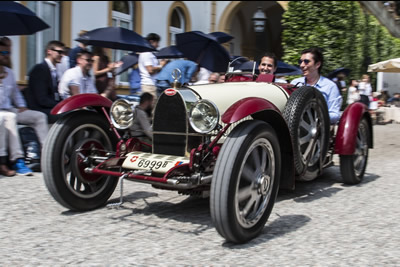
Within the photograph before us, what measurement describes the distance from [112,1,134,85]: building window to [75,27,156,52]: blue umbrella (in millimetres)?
5366

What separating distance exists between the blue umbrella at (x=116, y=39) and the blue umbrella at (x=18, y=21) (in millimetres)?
817

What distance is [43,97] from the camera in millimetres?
6941

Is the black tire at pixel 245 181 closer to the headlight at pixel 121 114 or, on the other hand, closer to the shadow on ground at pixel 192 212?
the shadow on ground at pixel 192 212

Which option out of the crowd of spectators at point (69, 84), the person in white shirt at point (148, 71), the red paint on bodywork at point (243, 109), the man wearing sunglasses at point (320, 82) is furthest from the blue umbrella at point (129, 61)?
the red paint on bodywork at point (243, 109)

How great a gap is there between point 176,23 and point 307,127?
12.6 meters

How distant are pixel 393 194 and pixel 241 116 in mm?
2712

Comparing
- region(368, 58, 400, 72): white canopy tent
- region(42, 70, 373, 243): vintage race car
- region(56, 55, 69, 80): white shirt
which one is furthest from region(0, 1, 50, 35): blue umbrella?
region(368, 58, 400, 72): white canopy tent

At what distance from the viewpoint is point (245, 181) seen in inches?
142

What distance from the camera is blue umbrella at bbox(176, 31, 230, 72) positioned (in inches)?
350

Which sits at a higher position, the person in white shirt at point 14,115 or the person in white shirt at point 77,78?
the person in white shirt at point 77,78

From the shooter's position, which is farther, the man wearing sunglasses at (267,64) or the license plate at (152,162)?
A: the man wearing sunglasses at (267,64)

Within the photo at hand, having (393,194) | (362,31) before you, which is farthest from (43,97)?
(362,31)

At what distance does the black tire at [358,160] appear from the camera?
5.60 meters

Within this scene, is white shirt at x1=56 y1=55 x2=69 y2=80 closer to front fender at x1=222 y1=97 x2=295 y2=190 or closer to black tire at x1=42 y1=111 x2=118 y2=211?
black tire at x1=42 y1=111 x2=118 y2=211
